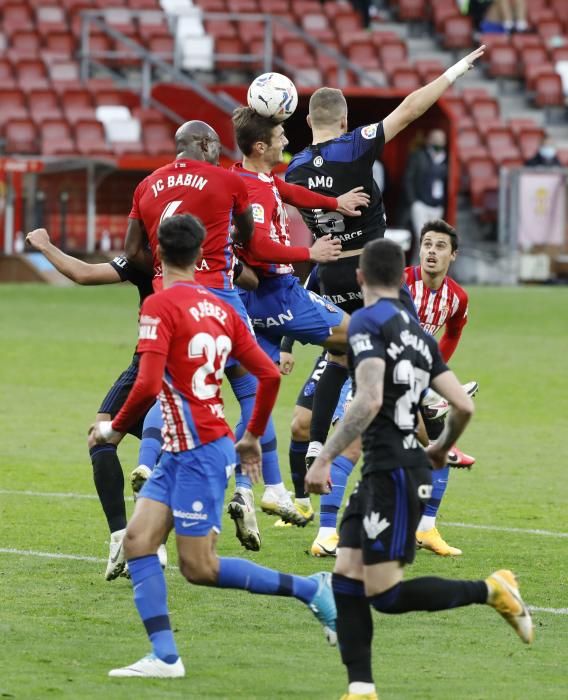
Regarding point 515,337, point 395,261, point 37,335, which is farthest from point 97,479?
point 515,337

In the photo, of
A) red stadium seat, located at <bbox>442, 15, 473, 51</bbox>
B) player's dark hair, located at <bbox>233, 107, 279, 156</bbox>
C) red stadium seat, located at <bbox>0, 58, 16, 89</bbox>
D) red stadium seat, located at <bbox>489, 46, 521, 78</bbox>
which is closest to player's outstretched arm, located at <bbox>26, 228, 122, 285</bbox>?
player's dark hair, located at <bbox>233, 107, 279, 156</bbox>

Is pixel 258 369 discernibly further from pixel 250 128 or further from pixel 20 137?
pixel 20 137

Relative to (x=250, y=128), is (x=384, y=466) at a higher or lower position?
lower

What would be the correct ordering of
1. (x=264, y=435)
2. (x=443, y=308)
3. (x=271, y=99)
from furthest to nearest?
(x=443, y=308) < (x=264, y=435) < (x=271, y=99)

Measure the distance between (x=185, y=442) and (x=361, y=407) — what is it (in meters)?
0.82

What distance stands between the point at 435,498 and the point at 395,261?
11.1 feet

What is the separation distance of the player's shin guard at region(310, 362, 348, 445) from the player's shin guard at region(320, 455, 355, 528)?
267 mm

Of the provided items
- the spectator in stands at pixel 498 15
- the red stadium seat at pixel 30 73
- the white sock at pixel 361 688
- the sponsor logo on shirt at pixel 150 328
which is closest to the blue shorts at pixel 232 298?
the sponsor logo on shirt at pixel 150 328

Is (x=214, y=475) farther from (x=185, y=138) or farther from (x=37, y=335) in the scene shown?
(x=37, y=335)

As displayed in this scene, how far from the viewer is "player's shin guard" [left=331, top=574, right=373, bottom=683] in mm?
5676

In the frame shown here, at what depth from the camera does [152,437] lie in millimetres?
8055

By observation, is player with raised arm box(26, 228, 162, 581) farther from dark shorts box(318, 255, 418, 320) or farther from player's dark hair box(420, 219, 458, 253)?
player's dark hair box(420, 219, 458, 253)

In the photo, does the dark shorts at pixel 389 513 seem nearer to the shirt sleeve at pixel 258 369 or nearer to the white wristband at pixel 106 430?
the shirt sleeve at pixel 258 369

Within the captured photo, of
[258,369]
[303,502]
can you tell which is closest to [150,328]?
[258,369]
